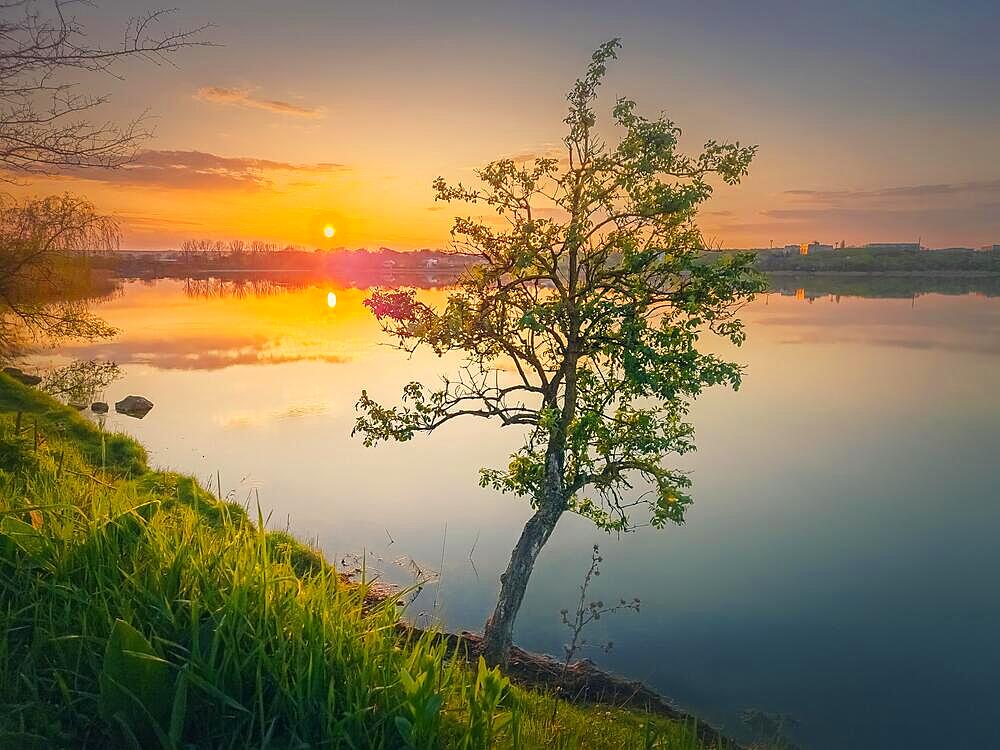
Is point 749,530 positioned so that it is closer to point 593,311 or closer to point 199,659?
point 593,311

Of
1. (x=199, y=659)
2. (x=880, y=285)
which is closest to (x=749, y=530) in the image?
(x=199, y=659)

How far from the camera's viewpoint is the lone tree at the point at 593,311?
9234 mm

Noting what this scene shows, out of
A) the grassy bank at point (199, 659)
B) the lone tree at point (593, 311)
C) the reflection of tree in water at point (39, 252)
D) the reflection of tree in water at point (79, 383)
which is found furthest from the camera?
the reflection of tree in water at point (79, 383)

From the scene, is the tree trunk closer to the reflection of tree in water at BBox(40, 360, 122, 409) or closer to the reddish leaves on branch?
the reddish leaves on branch

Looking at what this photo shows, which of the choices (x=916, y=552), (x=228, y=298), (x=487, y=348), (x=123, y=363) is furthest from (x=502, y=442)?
(x=228, y=298)

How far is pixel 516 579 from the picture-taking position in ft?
34.3

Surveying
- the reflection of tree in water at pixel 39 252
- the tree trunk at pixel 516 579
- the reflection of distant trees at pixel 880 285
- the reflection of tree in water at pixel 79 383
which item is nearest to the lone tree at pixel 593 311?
the tree trunk at pixel 516 579

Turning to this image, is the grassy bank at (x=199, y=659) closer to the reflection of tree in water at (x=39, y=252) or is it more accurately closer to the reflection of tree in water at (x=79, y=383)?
the reflection of tree in water at (x=39, y=252)

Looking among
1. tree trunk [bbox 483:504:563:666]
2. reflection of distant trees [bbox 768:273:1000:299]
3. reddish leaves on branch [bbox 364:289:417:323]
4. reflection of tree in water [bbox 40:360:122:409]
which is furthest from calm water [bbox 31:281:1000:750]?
reflection of distant trees [bbox 768:273:1000:299]

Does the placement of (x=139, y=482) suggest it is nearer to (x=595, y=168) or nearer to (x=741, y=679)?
(x=595, y=168)

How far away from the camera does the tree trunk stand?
10.4 m

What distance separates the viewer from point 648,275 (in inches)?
382

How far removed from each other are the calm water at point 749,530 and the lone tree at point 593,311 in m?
4.19

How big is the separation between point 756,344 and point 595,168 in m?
50.8
